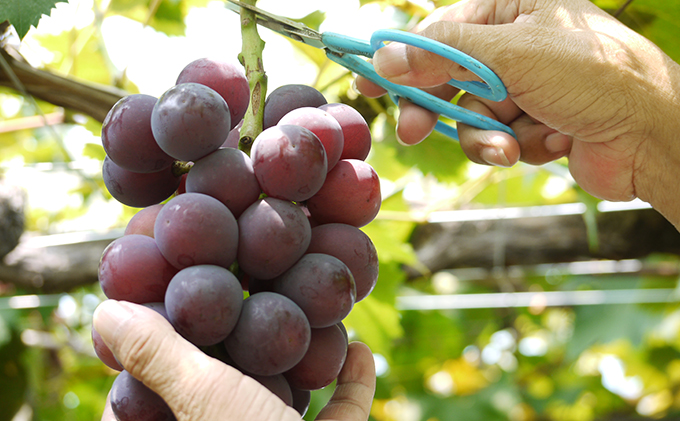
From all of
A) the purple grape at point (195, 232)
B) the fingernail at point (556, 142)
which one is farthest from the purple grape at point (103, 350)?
the fingernail at point (556, 142)

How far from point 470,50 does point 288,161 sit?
299 mm

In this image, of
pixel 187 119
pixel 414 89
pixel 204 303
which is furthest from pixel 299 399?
pixel 414 89

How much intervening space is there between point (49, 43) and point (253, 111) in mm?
1209

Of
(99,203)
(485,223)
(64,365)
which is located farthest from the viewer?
(64,365)

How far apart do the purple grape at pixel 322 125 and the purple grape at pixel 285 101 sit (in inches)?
1.5

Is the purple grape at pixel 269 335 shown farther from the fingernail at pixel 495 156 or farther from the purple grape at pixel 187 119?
the fingernail at pixel 495 156

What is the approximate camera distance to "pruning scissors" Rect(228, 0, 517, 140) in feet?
1.82

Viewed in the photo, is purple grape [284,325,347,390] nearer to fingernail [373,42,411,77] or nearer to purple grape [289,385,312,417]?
purple grape [289,385,312,417]

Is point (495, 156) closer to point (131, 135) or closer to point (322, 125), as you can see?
point (322, 125)

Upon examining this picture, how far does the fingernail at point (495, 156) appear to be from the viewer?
0.66 meters

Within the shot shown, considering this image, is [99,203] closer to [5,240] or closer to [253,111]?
[5,240]

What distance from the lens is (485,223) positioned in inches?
61.1

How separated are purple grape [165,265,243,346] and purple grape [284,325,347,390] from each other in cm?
9

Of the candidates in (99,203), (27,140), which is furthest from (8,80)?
(27,140)
